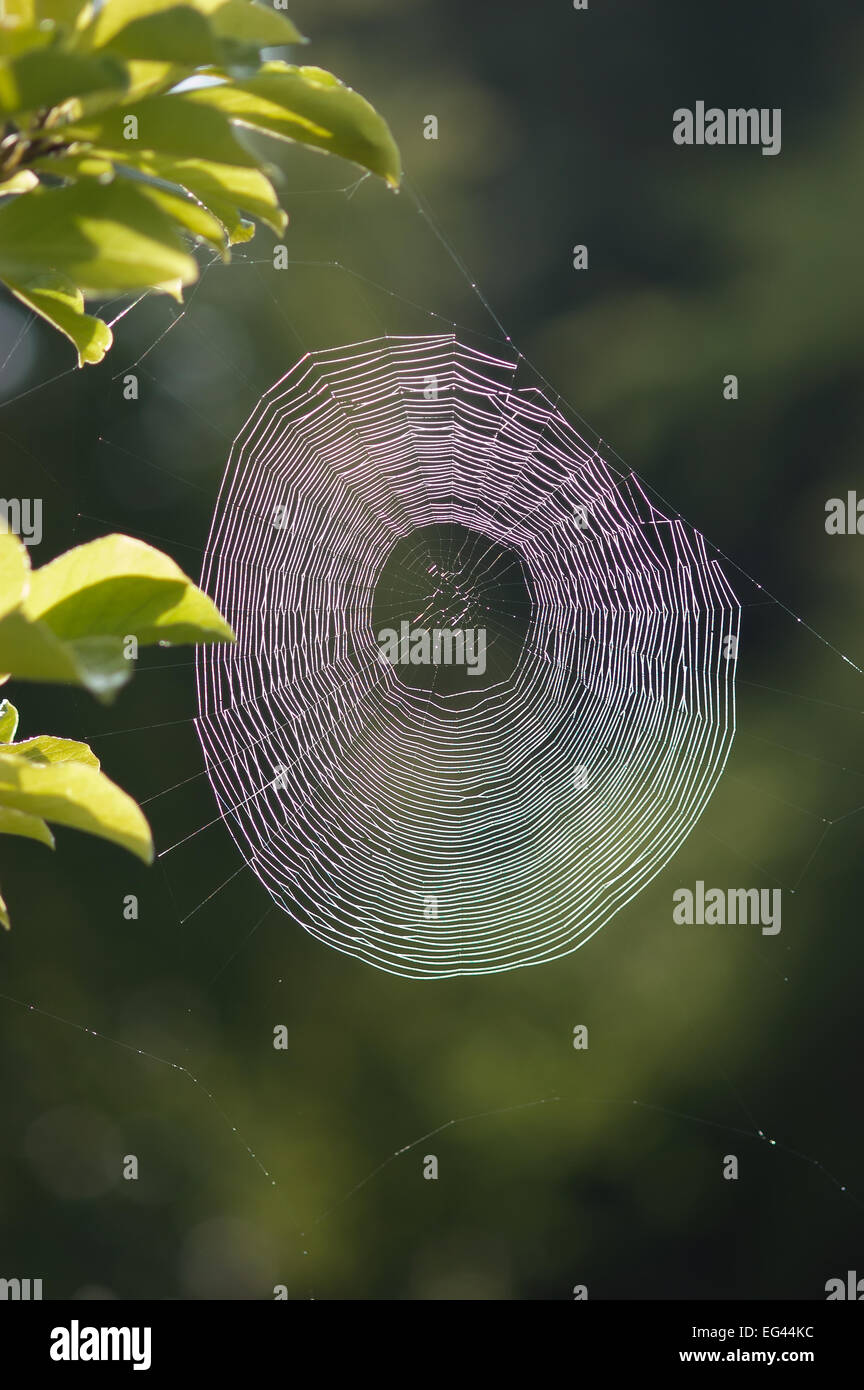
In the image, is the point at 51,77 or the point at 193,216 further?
the point at 193,216

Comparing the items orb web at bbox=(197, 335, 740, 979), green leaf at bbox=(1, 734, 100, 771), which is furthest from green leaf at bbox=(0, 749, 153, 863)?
orb web at bbox=(197, 335, 740, 979)

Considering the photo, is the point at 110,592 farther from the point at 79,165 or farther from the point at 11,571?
the point at 79,165

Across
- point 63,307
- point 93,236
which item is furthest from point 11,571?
point 63,307

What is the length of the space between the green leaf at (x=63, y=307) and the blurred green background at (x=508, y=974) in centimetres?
310

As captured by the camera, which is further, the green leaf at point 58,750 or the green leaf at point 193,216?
the green leaf at point 58,750

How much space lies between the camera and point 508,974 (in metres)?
3.96

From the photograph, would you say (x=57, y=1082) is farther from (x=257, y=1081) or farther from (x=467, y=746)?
(x=467, y=746)

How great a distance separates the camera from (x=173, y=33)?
47 centimetres

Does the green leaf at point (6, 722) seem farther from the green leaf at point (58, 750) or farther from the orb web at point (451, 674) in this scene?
the orb web at point (451, 674)

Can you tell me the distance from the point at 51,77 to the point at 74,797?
11.8 inches

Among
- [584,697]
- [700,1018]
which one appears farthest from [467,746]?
[700,1018]

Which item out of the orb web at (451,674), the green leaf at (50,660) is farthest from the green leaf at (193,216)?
the orb web at (451,674)

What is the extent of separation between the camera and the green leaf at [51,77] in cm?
41

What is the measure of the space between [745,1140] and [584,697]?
1806mm
